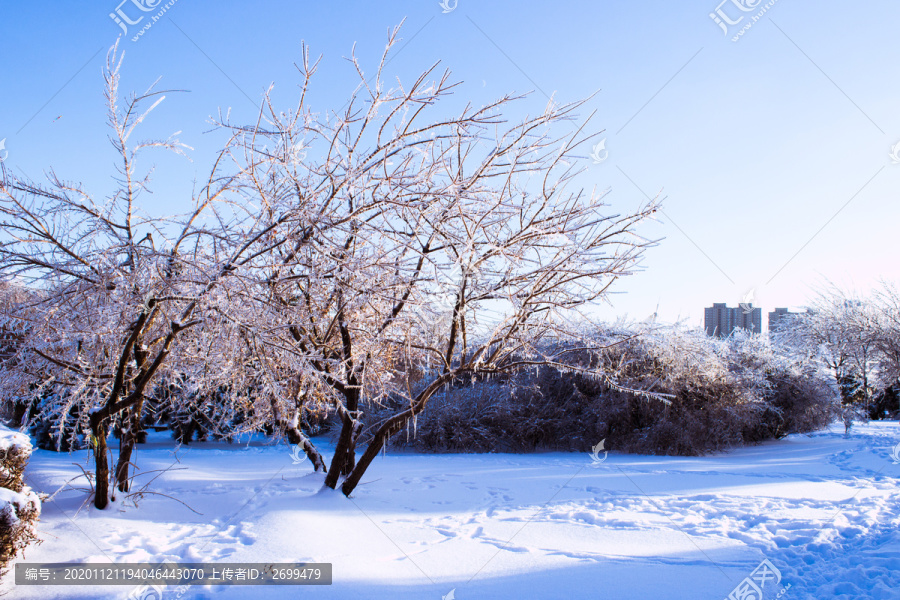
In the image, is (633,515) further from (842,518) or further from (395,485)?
(395,485)

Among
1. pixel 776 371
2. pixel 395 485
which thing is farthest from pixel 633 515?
pixel 776 371

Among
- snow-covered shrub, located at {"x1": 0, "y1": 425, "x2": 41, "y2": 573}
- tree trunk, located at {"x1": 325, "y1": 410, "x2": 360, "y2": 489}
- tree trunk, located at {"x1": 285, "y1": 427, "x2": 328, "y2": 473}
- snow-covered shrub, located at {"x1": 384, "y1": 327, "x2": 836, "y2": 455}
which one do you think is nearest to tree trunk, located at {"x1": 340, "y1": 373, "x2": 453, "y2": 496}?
tree trunk, located at {"x1": 325, "y1": 410, "x2": 360, "y2": 489}

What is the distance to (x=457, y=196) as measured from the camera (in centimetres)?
366

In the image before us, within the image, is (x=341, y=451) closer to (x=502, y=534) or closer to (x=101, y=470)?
(x=502, y=534)

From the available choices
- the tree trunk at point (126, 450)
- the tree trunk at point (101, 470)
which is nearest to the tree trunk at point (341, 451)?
the tree trunk at point (126, 450)

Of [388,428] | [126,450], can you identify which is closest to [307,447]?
[388,428]

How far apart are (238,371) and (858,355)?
22.6 m

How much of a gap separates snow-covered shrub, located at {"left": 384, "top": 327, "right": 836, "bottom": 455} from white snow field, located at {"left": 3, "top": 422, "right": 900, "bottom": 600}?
4.64 m

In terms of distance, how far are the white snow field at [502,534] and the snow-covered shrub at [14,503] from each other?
210 mm

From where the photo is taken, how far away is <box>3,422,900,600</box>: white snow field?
3461mm

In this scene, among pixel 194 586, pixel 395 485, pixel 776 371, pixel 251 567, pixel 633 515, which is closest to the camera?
pixel 194 586

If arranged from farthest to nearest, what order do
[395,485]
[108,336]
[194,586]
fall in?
[395,485] → [108,336] → [194,586]

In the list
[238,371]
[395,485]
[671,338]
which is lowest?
[395,485]

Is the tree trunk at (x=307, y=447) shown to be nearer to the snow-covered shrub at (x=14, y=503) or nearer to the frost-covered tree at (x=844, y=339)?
the snow-covered shrub at (x=14, y=503)
